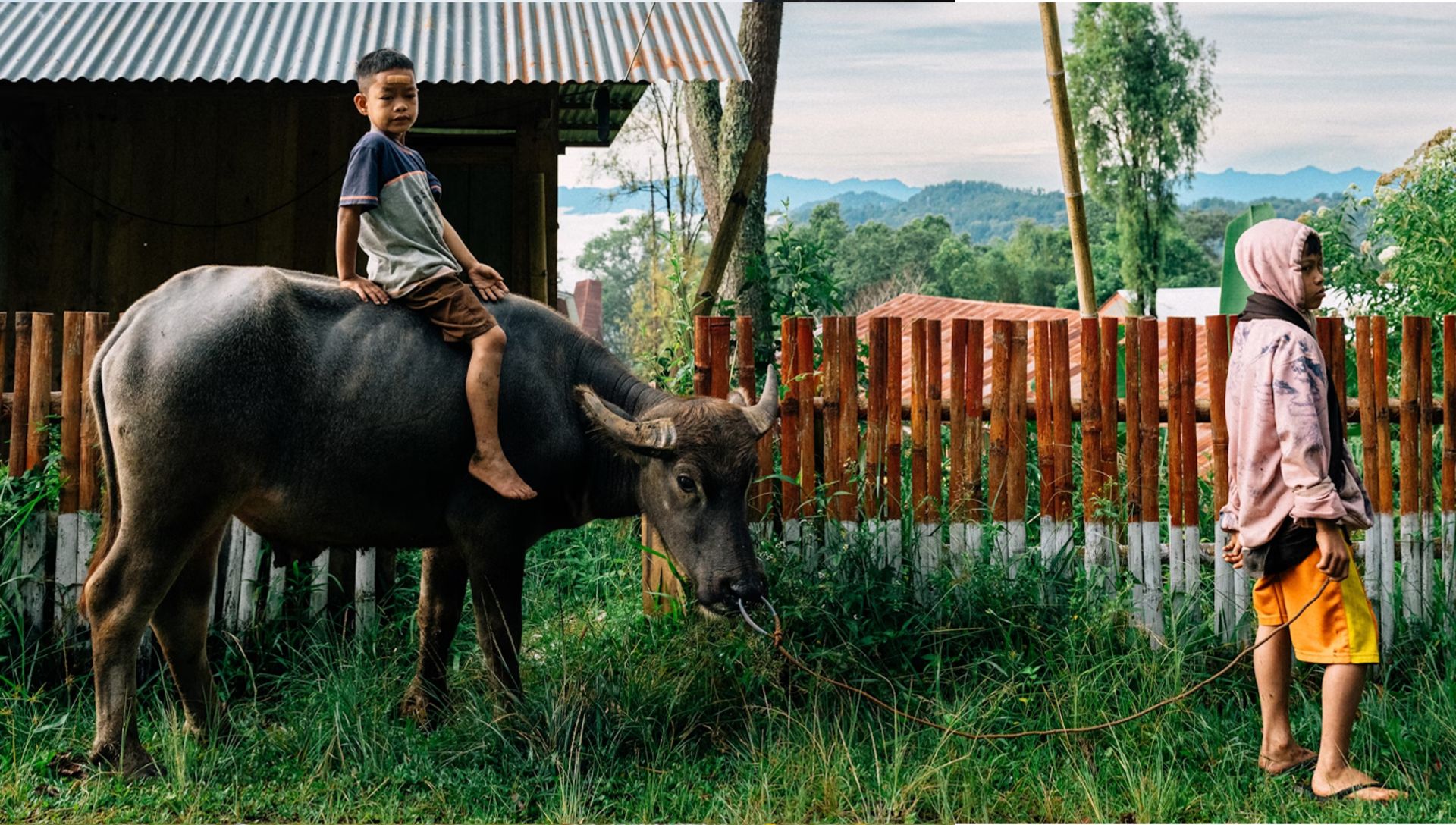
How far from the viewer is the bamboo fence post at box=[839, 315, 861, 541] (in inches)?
232

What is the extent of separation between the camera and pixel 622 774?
15.5ft


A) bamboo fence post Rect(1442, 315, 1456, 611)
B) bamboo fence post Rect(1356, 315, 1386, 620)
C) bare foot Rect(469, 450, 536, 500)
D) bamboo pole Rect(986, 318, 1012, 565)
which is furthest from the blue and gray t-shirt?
bamboo fence post Rect(1442, 315, 1456, 611)

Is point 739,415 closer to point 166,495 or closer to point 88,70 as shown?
point 166,495

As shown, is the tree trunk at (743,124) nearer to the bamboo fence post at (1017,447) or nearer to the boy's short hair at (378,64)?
the bamboo fence post at (1017,447)

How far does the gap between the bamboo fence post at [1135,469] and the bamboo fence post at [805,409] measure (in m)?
1.54

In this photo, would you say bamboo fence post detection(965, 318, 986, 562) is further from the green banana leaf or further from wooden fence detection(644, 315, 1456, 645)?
the green banana leaf

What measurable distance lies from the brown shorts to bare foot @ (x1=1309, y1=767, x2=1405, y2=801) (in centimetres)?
357

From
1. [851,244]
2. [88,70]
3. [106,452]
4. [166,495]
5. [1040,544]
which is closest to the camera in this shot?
[166,495]

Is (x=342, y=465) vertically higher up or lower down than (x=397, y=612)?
higher up

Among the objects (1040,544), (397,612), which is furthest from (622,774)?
(1040,544)

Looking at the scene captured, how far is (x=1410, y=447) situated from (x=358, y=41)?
270 inches

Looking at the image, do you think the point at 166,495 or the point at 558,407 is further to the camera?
the point at 558,407

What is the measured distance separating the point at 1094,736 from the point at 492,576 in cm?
252

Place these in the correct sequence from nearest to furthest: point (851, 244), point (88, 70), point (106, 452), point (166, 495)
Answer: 1. point (166, 495)
2. point (106, 452)
3. point (88, 70)
4. point (851, 244)
